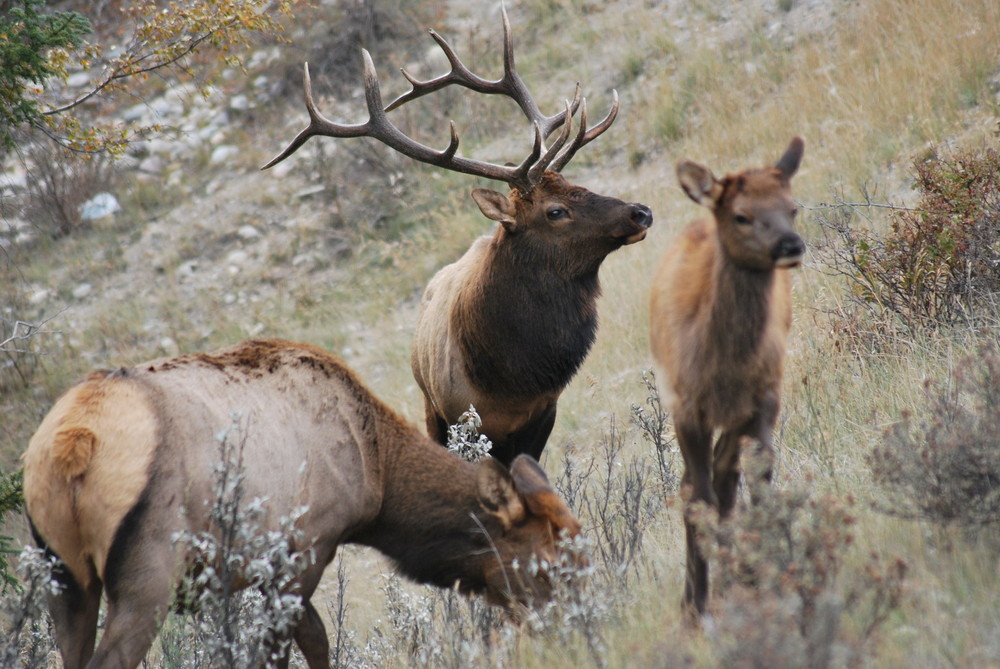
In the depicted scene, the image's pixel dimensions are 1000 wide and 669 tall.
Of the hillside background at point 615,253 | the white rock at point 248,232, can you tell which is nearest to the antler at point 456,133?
the hillside background at point 615,253

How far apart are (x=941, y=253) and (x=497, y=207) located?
258cm

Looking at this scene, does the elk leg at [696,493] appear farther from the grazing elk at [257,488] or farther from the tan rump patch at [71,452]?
the tan rump patch at [71,452]

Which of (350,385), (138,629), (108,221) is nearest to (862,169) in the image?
(350,385)

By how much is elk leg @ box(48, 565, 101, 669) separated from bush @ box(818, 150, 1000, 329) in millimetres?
4554

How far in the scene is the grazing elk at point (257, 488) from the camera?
153 inches

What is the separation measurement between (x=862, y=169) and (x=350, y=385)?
556 centimetres

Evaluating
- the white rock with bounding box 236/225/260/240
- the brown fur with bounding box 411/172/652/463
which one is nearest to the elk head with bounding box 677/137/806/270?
the brown fur with bounding box 411/172/652/463

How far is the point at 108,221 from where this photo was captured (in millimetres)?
15500

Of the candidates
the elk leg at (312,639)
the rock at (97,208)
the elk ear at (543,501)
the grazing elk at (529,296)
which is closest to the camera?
the elk ear at (543,501)

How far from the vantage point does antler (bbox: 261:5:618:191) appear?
20.3ft

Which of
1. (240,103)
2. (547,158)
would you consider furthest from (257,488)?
(240,103)

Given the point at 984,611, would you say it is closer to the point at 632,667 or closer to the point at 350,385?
the point at 632,667

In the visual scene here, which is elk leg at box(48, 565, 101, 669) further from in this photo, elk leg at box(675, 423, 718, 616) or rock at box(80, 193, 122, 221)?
rock at box(80, 193, 122, 221)

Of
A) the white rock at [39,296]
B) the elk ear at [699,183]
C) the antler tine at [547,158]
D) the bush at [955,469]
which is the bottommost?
the white rock at [39,296]
